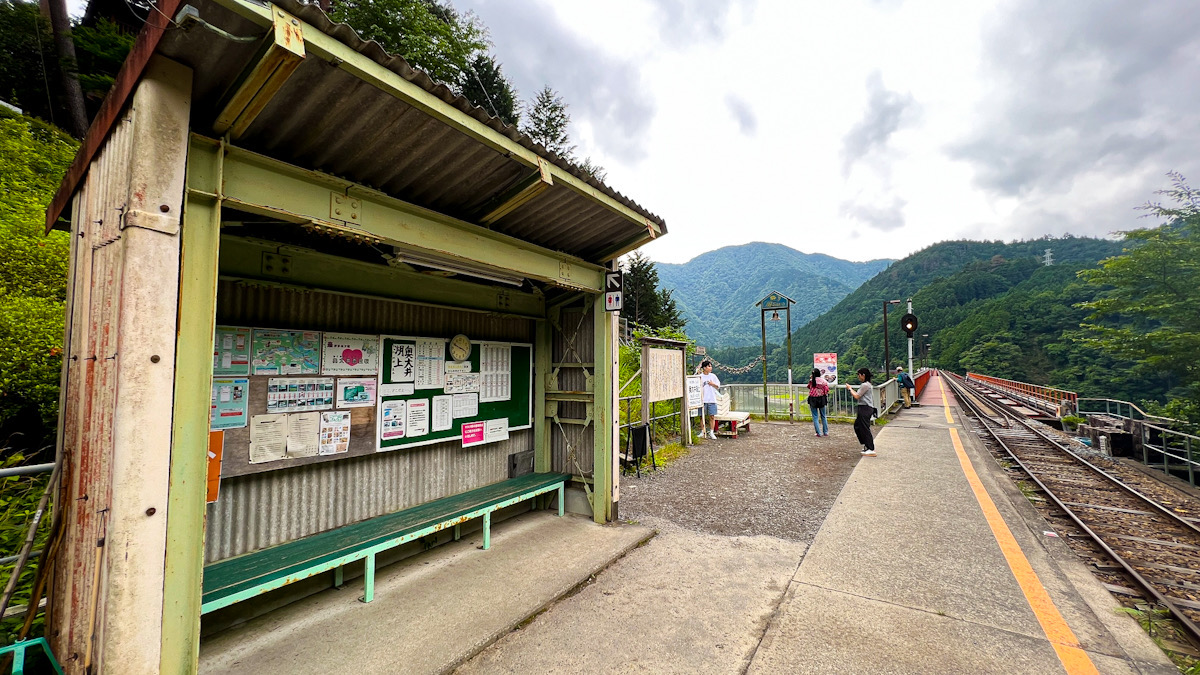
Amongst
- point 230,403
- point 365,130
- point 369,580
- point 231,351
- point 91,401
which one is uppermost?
point 365,130

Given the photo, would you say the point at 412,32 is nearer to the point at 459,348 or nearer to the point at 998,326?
the point at 459,348

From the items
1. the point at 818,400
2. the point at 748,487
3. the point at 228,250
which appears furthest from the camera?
the point at 818,400

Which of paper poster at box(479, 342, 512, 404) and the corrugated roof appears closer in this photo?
the corrugated roof

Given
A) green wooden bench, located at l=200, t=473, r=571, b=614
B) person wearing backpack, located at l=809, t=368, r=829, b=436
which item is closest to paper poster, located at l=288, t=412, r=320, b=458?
green wooden bench, located at l=200, t=473, r=571, b=614

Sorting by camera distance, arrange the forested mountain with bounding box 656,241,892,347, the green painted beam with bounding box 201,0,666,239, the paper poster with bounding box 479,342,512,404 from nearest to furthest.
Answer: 1. the green painted beam with bounding box 201,0,666,239
2. the paper poster with bounding box 479,342,512,404
3. the forested mountain with bounding box 656,241,892,347

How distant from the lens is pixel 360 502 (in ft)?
12.5

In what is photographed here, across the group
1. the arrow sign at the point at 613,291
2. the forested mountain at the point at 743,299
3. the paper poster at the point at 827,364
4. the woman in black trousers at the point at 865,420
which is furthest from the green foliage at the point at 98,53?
the forested mountain at the point at 743,299

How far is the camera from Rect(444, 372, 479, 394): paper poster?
176 inches

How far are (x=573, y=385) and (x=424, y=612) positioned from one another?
9.22ft

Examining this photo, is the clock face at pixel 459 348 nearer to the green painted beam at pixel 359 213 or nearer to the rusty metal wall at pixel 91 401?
the green painted beam at pixel 359 213

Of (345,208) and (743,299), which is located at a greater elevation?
(743,299)

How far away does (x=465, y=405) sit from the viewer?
4.61 metres

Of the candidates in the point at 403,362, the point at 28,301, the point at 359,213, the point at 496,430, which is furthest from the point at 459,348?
the point at 28,301

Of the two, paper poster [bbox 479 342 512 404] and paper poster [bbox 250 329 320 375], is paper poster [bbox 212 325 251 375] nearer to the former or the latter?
paper poster [bbox 250 329 320 375]
